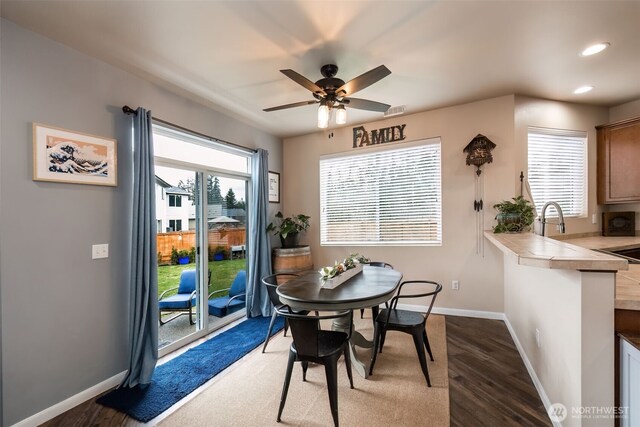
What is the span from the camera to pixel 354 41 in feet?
7.00

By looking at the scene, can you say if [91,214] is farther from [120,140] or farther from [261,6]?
[261,6]

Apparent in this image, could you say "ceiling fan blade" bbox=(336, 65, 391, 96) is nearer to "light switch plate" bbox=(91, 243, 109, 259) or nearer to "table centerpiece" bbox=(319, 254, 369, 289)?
"table centerpiece" bbox=(319, 254, 369, 289)

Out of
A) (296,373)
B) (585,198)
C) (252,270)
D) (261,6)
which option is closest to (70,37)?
(261,6)

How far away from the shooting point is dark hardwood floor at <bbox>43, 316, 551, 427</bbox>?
183cm

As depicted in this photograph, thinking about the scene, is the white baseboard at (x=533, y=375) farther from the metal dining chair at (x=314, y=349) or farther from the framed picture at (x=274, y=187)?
the framed picture at (x=274, y=187)

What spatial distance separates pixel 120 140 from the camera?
2422mm

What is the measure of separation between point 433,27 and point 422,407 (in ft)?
9.00

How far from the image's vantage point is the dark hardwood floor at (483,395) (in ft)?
6.01

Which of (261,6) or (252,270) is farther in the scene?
(252,270)

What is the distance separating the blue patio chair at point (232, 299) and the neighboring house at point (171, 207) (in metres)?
0.99

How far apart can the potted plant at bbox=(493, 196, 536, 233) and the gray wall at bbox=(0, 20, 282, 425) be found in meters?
3.85

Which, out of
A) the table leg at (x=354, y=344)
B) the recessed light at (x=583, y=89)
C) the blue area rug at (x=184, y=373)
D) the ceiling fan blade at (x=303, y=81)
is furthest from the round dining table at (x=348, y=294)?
the recessed light at (x=583, y=89)

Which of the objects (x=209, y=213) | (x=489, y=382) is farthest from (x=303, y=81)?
(x=489, y=382)

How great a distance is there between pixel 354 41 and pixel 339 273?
1.89m
